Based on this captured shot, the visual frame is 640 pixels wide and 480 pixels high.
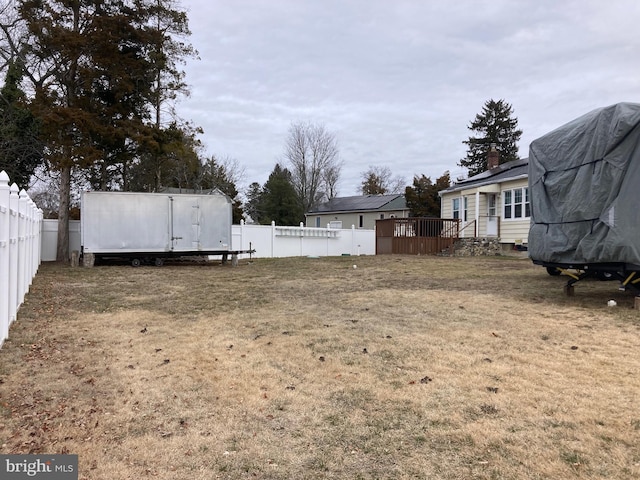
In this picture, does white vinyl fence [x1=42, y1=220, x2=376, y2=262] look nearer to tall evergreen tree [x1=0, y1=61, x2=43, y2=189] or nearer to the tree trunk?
the tree trunk

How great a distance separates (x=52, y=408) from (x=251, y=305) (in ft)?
15.0

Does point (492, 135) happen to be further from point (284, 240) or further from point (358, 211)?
point (284, 240)

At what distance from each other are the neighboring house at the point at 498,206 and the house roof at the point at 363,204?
52.3ft

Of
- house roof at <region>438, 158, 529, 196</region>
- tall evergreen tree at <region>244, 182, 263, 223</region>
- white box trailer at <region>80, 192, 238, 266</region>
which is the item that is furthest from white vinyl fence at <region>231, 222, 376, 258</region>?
tall evergreen tree at <region>244, 182, 263, 223</region>

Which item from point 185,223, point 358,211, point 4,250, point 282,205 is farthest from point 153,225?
point 358,211

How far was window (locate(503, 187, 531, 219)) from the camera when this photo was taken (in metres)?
19.4

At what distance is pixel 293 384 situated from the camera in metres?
3.99

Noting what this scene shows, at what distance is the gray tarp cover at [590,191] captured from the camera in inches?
279

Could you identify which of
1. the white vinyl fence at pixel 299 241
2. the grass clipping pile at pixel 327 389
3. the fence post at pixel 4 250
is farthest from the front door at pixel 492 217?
the fence post at pixel 4 250

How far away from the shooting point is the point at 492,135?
46969 millimetres

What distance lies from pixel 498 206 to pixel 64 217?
61.9ft

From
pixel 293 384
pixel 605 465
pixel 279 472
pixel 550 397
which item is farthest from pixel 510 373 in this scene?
pixel 279 472

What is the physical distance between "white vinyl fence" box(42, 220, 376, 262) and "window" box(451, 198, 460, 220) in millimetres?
4461

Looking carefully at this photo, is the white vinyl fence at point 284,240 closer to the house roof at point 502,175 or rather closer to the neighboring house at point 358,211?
the house roof at point 502,175
